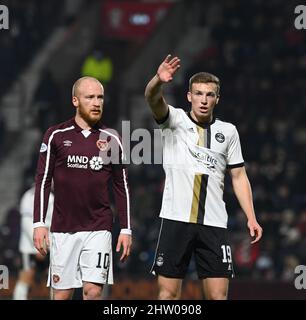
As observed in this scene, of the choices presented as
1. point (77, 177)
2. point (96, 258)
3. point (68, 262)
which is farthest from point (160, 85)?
point (68, 262)

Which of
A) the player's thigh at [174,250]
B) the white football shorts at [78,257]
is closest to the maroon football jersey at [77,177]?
the white football shorts at [78,257]

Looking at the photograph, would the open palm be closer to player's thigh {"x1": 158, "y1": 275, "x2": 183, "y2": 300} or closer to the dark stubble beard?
the dark stubble beard

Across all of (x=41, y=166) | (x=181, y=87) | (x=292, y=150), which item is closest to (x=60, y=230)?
(x=41, y=166)

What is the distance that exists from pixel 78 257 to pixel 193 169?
118cm

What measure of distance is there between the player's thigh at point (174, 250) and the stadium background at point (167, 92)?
611cm

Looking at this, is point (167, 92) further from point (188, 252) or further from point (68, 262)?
point (68, 262)

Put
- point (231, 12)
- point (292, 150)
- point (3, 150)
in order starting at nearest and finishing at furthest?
point (292, 150) → point (3, 150) → point (231, 12)

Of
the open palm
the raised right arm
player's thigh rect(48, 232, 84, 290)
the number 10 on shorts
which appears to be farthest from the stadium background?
the open palm

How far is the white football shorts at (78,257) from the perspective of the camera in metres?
9.58

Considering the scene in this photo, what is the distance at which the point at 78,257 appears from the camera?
9641mm

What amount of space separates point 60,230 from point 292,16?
1406 centimetres

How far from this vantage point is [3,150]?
2166 cm
